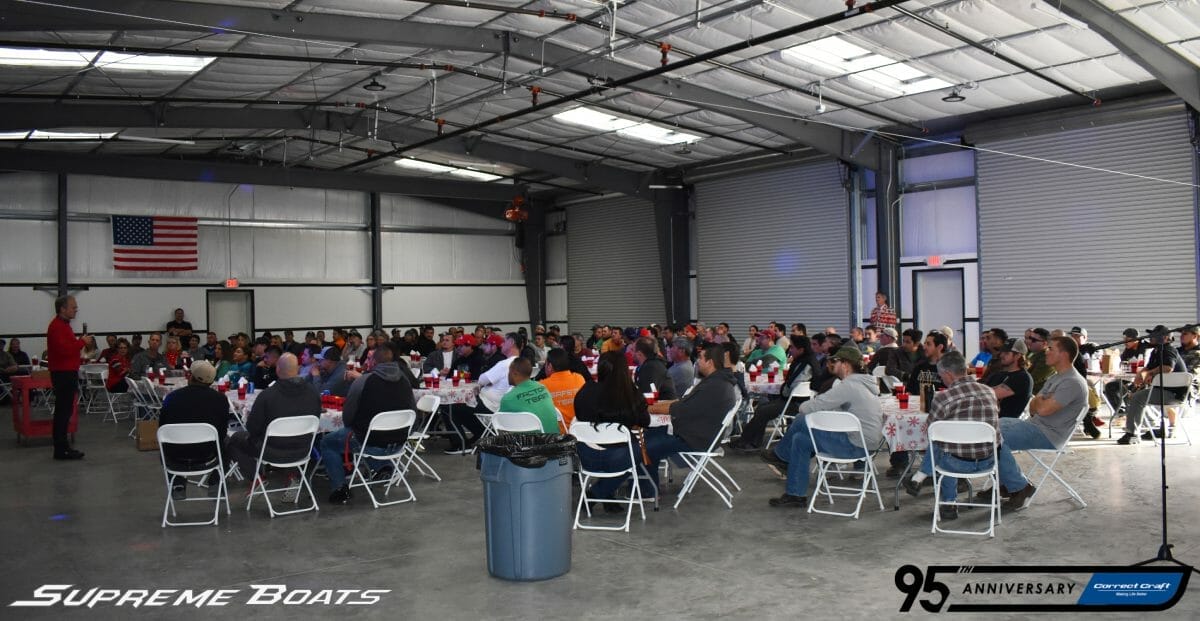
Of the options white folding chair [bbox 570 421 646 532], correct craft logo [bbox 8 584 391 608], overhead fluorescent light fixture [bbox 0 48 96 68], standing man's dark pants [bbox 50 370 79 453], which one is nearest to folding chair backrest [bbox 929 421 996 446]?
white folding chair [bbox 570 421 646 532]

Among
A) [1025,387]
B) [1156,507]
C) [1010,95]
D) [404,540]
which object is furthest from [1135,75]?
[404,540]

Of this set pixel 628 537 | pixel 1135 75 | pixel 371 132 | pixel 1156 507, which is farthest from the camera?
pixel 371 132

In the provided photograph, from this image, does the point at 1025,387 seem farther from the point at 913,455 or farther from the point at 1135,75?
the point at 1135,75

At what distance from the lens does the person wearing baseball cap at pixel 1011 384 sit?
7.43 m

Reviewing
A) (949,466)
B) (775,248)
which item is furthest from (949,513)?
(775,248)

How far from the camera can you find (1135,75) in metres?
11.9

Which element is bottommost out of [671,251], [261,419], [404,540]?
[404,540]

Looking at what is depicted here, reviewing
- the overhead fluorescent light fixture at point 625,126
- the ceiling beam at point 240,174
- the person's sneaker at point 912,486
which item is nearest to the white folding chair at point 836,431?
the person's sneaker at point 912,486

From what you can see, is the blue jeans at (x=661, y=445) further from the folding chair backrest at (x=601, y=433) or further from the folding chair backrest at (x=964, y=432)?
the folding chair backrest at (x=964, y=432)

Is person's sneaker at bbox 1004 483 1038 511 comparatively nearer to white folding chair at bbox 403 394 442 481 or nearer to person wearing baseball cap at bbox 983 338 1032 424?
person wearing baseball cap at bbox 983 338 1032 424

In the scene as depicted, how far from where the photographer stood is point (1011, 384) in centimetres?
750

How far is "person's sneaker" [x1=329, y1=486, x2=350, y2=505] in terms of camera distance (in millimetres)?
7480

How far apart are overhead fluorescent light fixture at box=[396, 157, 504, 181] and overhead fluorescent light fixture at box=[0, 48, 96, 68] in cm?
863

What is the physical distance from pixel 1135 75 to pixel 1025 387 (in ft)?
22.4
